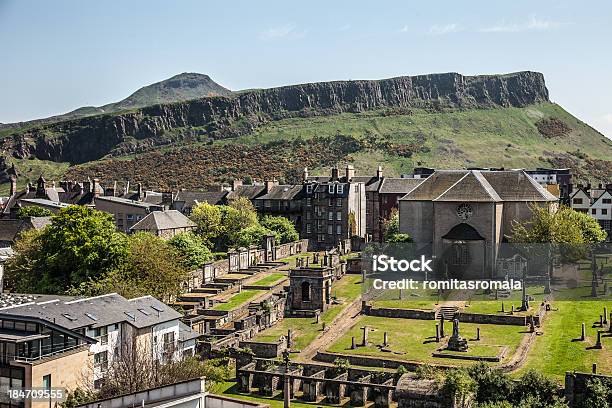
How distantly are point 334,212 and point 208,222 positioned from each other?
16.2m

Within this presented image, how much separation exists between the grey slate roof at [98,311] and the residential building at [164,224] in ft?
108

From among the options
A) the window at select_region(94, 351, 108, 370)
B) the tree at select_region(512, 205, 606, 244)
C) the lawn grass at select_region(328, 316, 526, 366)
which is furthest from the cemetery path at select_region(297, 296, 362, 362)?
the tree at select_region(512, 205, 606, 244)

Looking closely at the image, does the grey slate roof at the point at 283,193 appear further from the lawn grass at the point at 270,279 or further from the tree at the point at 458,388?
the tree at the point at 458,388

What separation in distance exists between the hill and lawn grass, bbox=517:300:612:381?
99249 mm

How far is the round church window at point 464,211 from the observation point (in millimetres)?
62500

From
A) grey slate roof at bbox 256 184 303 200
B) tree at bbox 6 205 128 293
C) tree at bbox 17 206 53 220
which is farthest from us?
grey slate roof at bbox 256 184 303 200

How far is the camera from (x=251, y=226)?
272 feet

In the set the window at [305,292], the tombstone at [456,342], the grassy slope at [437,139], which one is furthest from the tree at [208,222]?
the grassy slope at [437,139]

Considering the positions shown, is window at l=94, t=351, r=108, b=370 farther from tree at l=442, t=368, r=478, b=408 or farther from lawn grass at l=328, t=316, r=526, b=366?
tree at l=442, t=368, r=478, b=408

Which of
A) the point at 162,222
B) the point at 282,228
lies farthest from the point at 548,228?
the point at 162,222

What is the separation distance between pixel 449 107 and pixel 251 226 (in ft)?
426

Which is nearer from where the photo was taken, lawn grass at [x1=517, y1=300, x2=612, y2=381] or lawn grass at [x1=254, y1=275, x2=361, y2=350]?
lawn grass at [x1=517, y1=300, x2=612, y2=381]

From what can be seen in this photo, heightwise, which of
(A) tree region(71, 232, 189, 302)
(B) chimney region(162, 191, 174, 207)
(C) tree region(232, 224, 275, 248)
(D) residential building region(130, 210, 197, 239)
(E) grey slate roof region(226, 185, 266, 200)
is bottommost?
(A) tree region(71, 232, 189, 302)

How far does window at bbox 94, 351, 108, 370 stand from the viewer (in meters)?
39.3
